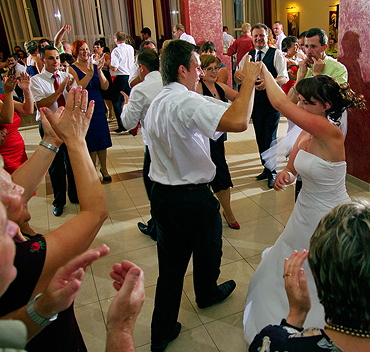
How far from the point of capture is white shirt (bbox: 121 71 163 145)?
2740 mm

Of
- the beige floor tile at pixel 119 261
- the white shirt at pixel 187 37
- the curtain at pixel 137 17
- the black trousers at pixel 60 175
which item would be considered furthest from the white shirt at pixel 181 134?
the curtain at pixel 137 17

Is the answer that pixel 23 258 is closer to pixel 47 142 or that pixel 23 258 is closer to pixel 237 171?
pixel 47 142

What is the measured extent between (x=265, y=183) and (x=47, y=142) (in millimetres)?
2990

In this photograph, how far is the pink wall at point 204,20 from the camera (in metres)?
6.45

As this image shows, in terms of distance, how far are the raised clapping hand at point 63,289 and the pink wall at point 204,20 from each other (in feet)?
20.1

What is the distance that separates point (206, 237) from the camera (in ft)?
6.15

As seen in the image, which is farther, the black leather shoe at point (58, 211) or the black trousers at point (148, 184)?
the black leather shoe at point (58, 211)

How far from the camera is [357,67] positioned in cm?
349

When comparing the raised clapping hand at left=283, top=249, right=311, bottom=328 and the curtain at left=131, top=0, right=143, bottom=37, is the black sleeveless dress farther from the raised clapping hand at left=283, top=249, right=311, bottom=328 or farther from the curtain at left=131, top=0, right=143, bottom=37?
the curtain at left=131, top=0, right=143, bottom=37

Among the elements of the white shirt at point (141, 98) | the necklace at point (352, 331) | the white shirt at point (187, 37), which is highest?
the white shirt at point (187, 37)

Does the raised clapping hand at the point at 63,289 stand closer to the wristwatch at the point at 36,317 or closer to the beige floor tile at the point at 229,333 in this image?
the wristwatch at the point at 36,317

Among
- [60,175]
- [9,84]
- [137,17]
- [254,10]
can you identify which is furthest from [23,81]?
[254,10]

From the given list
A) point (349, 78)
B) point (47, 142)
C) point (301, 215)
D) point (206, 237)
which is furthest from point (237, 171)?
point (47, 142)

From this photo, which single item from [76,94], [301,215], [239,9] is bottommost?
[301,215]
